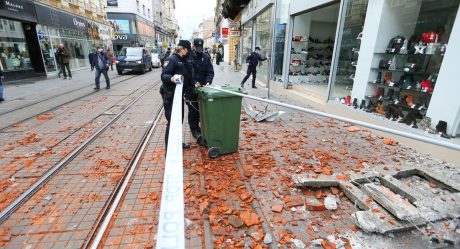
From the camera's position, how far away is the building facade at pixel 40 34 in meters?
14.6

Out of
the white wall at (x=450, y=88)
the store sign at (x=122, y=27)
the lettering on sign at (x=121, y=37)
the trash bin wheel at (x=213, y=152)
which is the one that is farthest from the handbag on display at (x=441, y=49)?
the store sign at (x=122, y=27)

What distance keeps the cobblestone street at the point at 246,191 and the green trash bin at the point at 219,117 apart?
0.98ft

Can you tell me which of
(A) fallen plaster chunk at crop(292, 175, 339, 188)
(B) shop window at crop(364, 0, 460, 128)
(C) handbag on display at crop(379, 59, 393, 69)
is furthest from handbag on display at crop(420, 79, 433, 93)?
(A) fallen plaster chunk at crop(292, 175, 339, 188)

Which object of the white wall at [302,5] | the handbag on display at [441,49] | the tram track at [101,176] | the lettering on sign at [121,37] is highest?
the white wall at [302,5]

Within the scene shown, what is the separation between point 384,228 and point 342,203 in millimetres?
659

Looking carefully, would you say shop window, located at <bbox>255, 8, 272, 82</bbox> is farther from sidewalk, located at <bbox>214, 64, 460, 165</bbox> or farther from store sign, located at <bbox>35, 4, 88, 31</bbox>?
store sign, located at <bbox>35, 4, 88, 31</bbox>

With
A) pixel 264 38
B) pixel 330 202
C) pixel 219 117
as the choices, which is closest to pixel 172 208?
pixel 330 202

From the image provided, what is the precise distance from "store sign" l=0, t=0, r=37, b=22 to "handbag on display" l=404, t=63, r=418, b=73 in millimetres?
18910

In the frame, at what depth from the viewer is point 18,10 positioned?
1492cm

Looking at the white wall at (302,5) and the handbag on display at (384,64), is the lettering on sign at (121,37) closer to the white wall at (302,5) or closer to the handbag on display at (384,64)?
the white wall at (302,5)

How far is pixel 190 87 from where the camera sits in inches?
190

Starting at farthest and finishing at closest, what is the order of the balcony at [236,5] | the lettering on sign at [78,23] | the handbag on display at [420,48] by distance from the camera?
the balcony at [236,5], the lettering on sign at [78,23], the handbag on display at [420,48]

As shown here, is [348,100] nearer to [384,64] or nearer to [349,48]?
[384,64]

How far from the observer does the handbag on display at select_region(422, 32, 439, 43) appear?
209 inches
